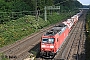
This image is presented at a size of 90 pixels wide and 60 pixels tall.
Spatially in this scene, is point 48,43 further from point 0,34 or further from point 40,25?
point 40,25

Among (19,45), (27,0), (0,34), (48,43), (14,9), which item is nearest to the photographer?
(48,43)

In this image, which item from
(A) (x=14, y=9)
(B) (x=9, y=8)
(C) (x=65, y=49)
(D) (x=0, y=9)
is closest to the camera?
(C) (x=65, y=49)

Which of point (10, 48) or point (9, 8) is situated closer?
point (10, 48)

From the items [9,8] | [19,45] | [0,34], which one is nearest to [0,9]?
[9,8]

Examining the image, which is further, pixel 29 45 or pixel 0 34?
pixel 0 34

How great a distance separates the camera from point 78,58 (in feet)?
91.9

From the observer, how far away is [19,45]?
3681cm

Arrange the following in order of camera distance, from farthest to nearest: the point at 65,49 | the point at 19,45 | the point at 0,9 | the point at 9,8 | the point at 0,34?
1. the point at 9,8
2. the point at 0,9
3. the point at 0,34
4. the point at 19,45
5. the point at 65,49

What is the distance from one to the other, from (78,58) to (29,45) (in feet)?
37.2

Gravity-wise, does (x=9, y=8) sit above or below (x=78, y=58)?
above

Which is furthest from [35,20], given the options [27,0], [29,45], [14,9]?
[29,45]

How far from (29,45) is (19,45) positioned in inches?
67.0

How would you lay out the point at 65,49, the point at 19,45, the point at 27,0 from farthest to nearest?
the point at 27,0
the point at 19,45
the point at 65,49

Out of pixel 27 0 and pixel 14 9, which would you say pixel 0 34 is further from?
pixel 27 0
